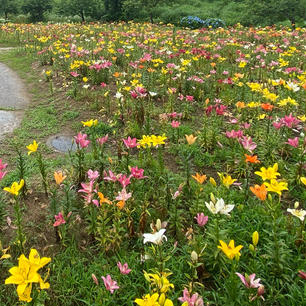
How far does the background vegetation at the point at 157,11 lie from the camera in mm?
15523

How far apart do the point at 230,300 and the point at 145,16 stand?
2149 centimetres

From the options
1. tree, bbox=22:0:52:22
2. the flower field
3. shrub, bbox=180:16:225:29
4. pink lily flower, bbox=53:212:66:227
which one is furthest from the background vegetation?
pink lily flower, bbox=53:212:66:227

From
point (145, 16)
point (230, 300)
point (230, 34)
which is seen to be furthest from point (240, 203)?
point (145, 16)

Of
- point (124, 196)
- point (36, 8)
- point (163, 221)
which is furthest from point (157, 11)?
point (124, 196)

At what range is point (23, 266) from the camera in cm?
163

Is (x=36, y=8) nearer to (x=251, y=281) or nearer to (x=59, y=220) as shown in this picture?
(x=59, y=220)

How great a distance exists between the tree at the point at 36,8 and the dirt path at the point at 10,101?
1635 cm

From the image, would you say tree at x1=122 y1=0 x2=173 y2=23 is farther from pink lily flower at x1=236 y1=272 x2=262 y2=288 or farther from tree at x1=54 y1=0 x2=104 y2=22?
pink lily flower at x1=236 y1=272 x2=262 y2=288

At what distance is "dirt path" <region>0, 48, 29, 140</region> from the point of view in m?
5.27

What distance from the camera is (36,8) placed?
914 inches

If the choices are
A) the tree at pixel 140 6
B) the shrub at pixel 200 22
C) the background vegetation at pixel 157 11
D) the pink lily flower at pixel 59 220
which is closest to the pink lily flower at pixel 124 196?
the pink lily flower at pixel 59 220

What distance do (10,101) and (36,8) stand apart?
19.9 metres

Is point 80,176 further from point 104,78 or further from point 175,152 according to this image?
point 104,78

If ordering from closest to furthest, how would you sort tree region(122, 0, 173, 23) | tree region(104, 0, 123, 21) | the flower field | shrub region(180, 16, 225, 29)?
the flower field < shrub region(180, 16, 225, 29) < tree region(122, 0, 173, 23) < tree region(104, 0, 123, 21)
